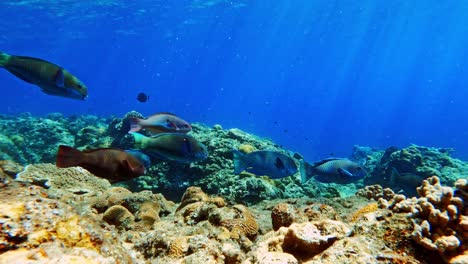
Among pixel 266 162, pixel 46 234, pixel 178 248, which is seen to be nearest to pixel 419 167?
pixel 266 162

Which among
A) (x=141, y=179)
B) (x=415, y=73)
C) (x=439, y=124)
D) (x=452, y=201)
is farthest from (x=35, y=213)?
(x=439, y=124)

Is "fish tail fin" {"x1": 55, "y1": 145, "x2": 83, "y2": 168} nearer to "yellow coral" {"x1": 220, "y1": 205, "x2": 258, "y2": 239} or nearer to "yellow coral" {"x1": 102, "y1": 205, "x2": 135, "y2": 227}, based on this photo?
"yellow coral" {"x1": 102, "y1": 205, "x2": 135, "y2": 227}

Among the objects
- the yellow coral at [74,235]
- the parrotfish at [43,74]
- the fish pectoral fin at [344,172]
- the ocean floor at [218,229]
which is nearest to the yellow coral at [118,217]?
the ocean floor at [218,229]

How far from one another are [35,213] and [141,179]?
5.26 meters

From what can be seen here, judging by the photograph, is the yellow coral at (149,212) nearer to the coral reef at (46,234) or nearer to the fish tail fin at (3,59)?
the coral reef at (46,234)

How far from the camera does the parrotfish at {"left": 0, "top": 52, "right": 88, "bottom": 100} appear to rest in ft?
11.4

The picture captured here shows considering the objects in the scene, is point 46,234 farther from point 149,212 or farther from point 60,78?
point 60,78

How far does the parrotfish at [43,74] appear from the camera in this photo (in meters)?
3.49

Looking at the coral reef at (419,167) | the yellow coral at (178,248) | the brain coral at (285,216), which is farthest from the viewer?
the coral reef at (419,167)

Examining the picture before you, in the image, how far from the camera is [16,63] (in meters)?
3.50

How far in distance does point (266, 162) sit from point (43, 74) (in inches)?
127

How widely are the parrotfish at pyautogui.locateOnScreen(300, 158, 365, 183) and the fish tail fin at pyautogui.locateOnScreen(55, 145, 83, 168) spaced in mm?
3702

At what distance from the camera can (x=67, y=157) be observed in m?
2.57

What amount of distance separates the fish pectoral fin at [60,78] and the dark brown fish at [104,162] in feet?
4.80
